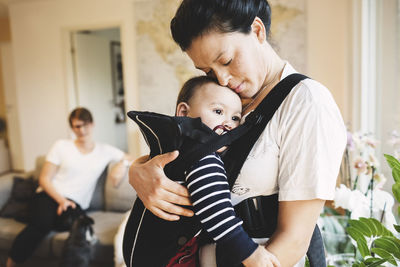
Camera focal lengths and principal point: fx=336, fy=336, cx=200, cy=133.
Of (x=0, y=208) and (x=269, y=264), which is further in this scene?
(x=0, y=208)

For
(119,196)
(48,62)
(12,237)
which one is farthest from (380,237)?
(48,62)

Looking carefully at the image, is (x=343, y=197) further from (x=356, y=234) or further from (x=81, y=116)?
(x=81, y=116)

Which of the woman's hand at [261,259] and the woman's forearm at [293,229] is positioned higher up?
the woman's forearm at [293,229]

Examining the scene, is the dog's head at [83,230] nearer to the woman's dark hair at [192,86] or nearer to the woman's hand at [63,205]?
the woman's hand at [63,205]

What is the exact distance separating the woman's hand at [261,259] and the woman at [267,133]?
21 millimetres

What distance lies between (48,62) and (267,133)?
219 inches

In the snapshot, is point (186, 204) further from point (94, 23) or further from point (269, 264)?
point (94, 23)

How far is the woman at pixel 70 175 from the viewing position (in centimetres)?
276

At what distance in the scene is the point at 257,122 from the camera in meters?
0.83

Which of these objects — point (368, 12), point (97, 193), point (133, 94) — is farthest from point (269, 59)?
point (133, 94)

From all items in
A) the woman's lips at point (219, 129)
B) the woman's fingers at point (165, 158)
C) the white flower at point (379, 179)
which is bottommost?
the white flower at point (379, 179)

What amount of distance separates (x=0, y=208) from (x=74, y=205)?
0.84 metres

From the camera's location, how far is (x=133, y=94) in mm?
4977

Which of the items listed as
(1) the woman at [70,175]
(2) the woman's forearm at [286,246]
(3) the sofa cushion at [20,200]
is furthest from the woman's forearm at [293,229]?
(3) the sofa cushion at [20,200]
